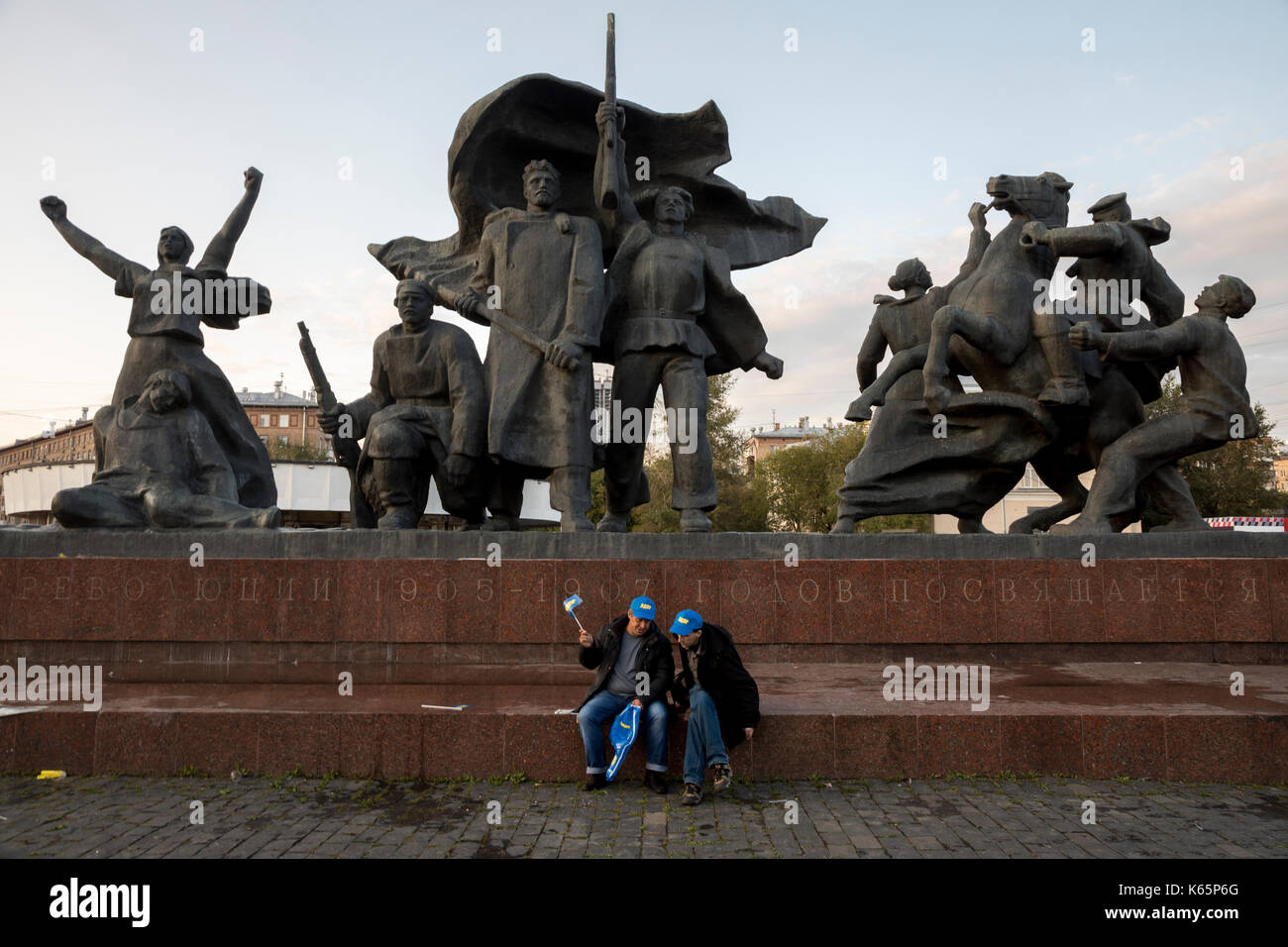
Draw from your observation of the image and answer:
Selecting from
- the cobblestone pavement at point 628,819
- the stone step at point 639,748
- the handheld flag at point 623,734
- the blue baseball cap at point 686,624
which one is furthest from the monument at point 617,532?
the blue baseball cap at point 686,624

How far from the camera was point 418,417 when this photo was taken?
26.7ft

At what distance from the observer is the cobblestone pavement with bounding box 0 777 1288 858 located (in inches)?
162

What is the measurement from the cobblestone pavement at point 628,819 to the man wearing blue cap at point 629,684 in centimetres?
20

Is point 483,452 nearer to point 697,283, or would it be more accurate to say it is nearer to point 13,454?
point 697,283

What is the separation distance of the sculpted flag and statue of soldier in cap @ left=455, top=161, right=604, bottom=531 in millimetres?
779

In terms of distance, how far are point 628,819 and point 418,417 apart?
4.65m

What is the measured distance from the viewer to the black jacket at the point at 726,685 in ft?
16.5

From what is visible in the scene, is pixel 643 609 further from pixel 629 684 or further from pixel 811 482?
pixel 811 482

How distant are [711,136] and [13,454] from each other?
92619 mm

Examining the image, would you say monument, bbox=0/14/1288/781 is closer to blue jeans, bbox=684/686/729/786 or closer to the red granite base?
the red granite base

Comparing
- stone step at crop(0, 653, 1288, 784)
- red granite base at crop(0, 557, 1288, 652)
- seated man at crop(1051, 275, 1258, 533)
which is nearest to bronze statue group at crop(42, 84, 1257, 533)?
seated man at crop(1051, 275, 1258, 533)

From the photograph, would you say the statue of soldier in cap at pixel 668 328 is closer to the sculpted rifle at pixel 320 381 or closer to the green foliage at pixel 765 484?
the sculpted rifle at pixel 320 381

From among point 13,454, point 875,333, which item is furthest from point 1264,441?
point 13,454

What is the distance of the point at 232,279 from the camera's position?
347 inches
